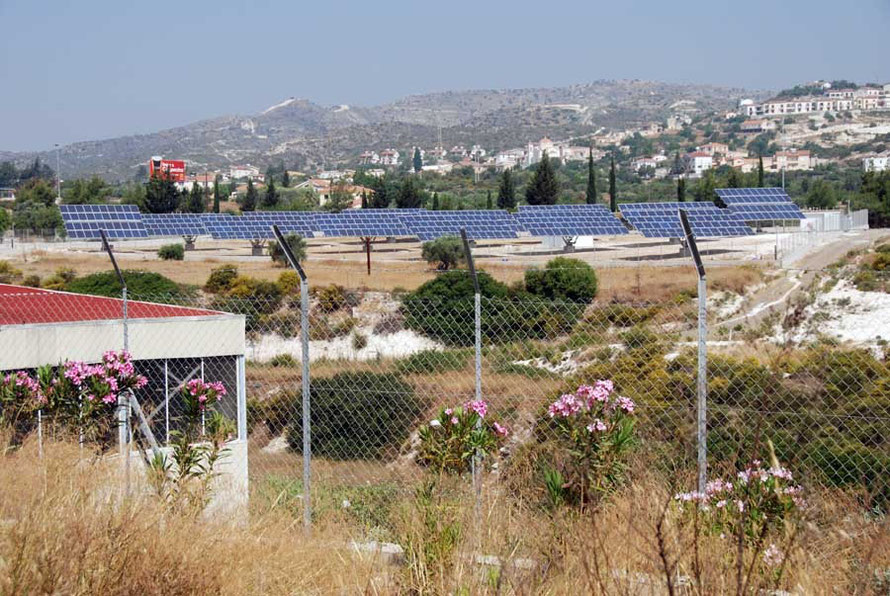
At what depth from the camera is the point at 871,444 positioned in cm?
914

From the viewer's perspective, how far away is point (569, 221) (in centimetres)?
4497

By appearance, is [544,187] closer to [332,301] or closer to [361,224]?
[361,224]

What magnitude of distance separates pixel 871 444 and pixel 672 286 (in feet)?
57.0

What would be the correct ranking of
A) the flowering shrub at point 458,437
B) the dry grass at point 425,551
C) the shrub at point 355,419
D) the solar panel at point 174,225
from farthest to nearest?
the solar panel at point 174,225
the shrub at point 355,419
the flowering shrub at point 458,437
the dry grass at point 425,551

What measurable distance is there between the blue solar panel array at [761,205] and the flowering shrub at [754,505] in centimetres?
4359

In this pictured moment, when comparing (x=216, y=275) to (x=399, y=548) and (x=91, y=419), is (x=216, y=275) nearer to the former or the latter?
(x=91, y=419)

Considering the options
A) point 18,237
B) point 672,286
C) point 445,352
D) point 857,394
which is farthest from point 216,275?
point 18,237

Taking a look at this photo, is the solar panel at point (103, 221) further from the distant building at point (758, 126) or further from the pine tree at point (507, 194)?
the distant building at point (758, 126)

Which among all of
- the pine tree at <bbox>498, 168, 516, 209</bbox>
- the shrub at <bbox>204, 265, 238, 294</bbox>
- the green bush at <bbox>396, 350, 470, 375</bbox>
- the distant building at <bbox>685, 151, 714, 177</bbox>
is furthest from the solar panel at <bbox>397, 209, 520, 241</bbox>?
the distant building at <bbox>685, 151, 714, 177</bbox>

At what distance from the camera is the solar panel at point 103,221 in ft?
152

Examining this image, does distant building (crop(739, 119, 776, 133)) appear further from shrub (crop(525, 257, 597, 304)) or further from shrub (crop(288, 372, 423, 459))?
shrub (crop(288, 372, 423, 459))

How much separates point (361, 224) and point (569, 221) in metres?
→ 10.0

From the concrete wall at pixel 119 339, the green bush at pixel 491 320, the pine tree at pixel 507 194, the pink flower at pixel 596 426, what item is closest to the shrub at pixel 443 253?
the green bush at pixel 491 320

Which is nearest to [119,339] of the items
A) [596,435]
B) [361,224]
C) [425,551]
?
[596,435]
